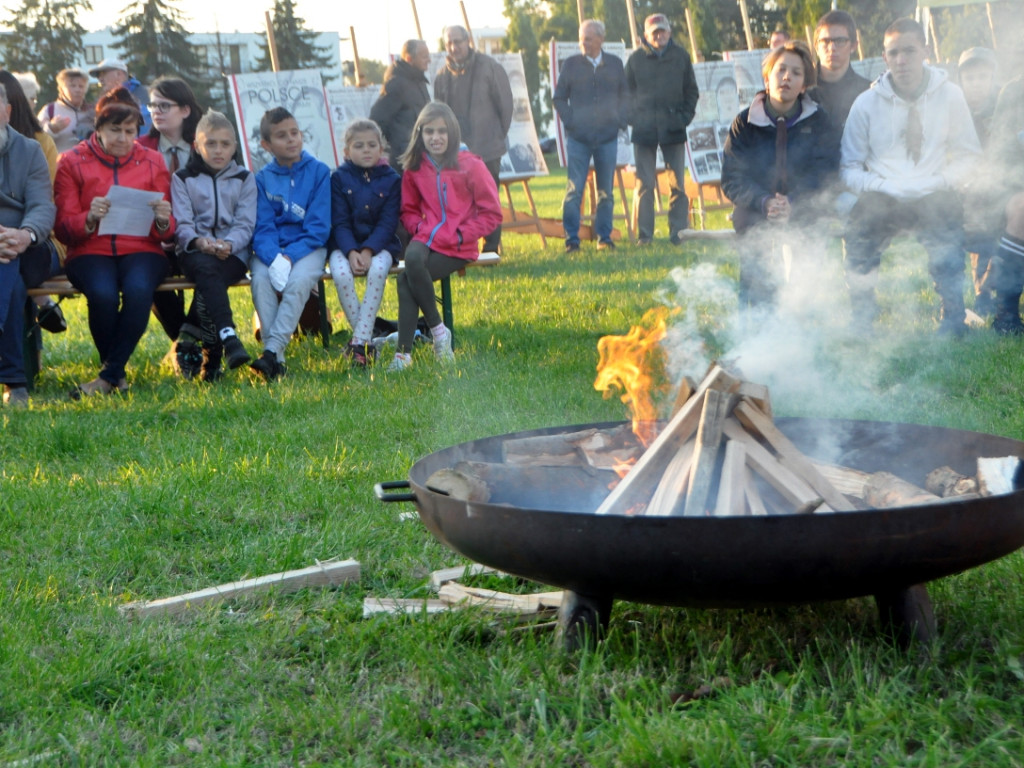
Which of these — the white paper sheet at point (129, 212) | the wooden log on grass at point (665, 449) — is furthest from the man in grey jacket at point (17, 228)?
the wooden log on grass at point (665, 449)

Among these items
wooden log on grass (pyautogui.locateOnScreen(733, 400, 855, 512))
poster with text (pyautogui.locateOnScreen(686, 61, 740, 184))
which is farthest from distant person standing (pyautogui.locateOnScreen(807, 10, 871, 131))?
poster with text (pyautogui.locateOnScreen(686, 61, 740, 184))

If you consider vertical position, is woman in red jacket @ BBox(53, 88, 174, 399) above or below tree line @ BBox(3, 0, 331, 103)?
below

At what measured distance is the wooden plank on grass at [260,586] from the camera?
2799mm

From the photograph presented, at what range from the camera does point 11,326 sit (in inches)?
209

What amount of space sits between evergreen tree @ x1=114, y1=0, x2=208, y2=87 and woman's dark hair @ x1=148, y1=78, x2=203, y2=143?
32222 mm

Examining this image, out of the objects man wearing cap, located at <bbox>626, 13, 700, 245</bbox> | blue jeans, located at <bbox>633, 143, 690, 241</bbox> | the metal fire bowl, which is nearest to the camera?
the metal fire bowl

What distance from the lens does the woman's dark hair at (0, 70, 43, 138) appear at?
5.76 m

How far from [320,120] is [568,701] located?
983cm

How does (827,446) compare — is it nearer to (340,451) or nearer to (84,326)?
(340,451)

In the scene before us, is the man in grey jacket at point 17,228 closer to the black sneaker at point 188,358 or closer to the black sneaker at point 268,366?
the black sneaker at point 188,358

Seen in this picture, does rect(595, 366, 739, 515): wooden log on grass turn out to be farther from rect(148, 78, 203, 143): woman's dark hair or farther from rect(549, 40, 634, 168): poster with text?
rect(549, 40, 634, 168): poster with text

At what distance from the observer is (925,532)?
80.0 inches

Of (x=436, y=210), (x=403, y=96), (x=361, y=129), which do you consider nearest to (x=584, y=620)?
(x=436, y=210)

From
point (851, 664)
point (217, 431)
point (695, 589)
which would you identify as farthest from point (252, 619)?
point (217, 431)
